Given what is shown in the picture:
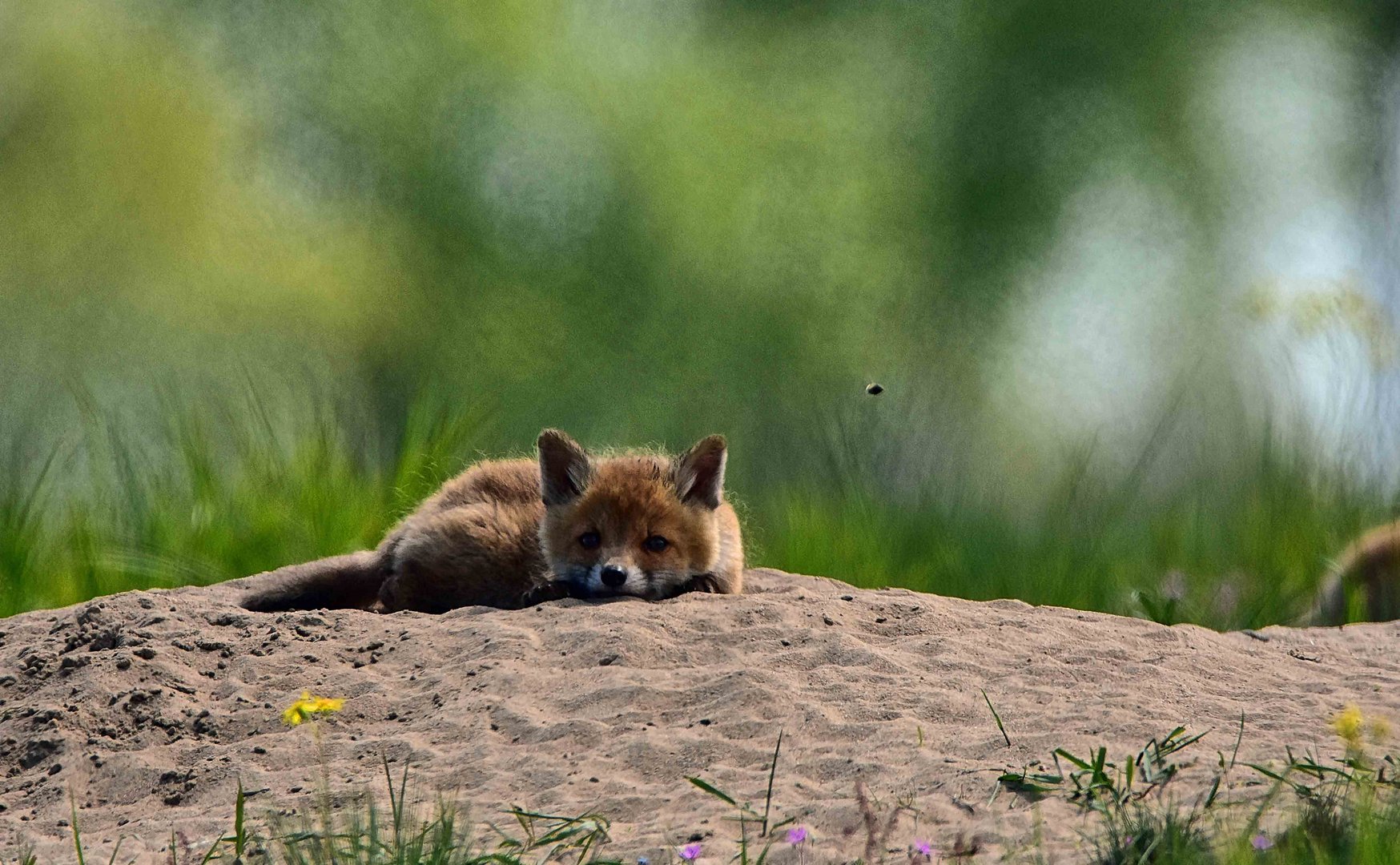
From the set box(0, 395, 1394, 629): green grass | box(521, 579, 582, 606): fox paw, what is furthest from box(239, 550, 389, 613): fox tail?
box(0, 395, 1394, 629): green grass

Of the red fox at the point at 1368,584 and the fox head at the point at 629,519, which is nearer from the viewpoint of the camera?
the fox head at the point at 629,519

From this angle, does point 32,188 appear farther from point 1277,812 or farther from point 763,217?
point 1277,812

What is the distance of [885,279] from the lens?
672 inches

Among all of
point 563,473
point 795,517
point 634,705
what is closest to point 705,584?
point 563,473

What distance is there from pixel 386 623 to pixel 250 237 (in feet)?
34.9

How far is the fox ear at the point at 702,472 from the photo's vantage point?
21.2 feet

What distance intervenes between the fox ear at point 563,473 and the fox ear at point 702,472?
17.8 inches

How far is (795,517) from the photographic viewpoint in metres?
8.80

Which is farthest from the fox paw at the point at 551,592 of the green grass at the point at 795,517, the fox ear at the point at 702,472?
the green grass at the point at 795,517

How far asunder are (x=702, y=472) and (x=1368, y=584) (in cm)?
444

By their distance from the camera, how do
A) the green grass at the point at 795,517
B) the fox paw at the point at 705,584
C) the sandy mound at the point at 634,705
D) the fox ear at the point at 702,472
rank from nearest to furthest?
the sandy mound at the point at 634,705, the fox paw at the point at 705,584, the fox ear at the point at 702,472, the green grass at the point at 795,517

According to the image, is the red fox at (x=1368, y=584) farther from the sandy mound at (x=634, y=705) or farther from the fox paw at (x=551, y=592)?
the fox paw at (x=551, y=592)

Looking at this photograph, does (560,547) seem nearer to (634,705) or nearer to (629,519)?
(629,519)

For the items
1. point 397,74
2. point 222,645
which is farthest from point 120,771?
point 397,74
